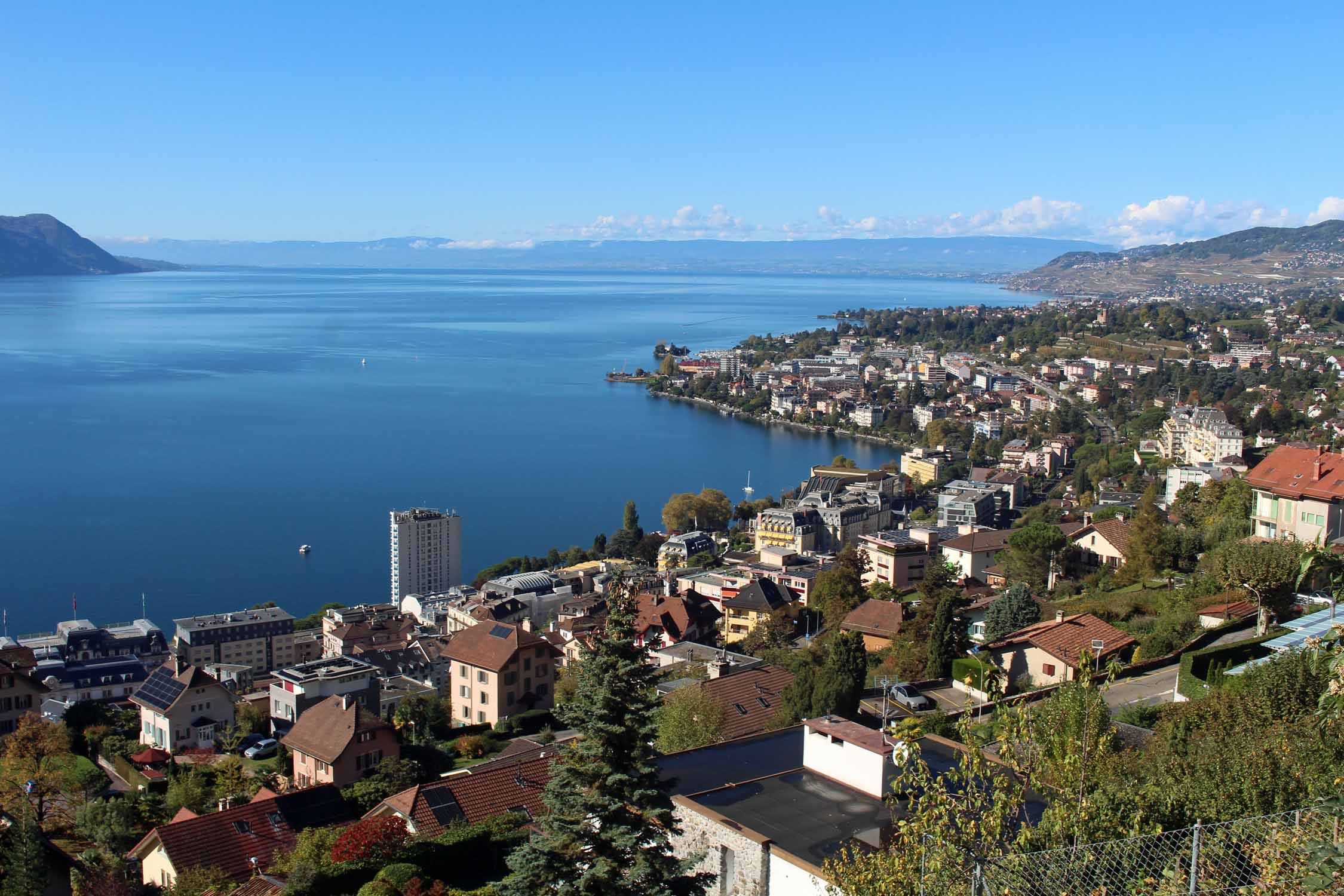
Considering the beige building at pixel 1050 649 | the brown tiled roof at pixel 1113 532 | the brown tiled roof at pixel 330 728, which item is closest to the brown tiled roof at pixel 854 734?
the beige building at pixel 1050 649

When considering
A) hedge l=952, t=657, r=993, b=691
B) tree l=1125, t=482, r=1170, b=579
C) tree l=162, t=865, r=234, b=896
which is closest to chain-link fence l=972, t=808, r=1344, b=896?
tree l=162, t=865, r=234, b=896

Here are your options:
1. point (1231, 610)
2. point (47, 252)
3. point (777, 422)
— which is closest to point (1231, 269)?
point (777, 422)

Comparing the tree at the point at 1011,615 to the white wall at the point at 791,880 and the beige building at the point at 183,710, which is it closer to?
the white wall at the point at 791,880

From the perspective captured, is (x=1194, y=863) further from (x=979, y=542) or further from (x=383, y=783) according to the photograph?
(x=979, y=542)

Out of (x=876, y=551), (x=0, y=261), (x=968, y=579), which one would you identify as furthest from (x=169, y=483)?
(x=0, y=261)

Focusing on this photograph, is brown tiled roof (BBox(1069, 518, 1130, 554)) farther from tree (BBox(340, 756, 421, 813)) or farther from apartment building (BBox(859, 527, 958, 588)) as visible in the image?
tree (BBox(340, 756, 421, 813))

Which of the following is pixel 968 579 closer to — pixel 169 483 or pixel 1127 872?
pixel 1127 872
